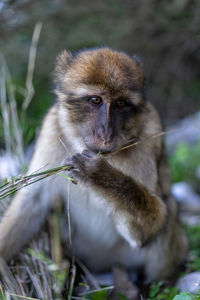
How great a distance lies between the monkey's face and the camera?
3.07 metres

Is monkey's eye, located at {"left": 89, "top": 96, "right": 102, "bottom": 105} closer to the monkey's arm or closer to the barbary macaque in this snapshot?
the barbary macaque

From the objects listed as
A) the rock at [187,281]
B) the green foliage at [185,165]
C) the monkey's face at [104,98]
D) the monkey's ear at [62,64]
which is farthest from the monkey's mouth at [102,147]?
the green foliage at [185,165]

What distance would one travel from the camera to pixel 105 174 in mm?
2881

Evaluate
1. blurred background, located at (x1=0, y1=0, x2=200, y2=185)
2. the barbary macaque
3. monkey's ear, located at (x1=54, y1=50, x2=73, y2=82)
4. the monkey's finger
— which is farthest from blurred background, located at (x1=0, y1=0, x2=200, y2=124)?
the monkey's finger

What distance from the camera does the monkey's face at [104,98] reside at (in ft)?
10.1

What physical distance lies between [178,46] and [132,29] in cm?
122

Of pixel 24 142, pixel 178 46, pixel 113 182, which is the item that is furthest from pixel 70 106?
pixel 178 46

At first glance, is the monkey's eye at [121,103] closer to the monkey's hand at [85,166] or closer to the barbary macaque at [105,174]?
the barbary macaque at [105,174]

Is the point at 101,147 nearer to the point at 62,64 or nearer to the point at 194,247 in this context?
the point at 62,64

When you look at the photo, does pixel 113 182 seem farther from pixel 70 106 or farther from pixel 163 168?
pixel 163 168

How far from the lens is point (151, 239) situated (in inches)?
137

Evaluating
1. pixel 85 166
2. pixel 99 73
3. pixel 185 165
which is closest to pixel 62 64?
pixel 99 73

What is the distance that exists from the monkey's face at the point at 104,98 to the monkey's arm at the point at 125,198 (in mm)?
208

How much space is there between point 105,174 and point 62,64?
1337 millimetres
